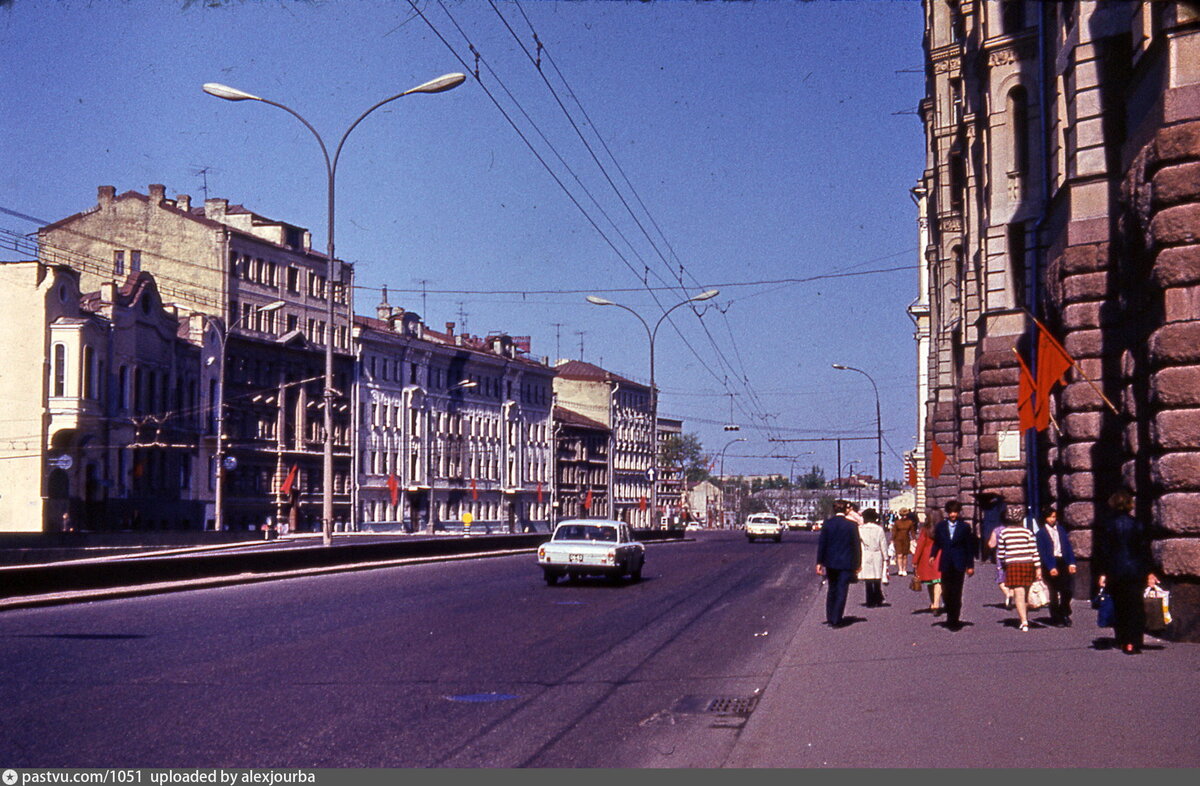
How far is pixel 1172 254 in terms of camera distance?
15250 millimetres

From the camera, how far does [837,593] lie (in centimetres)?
1956

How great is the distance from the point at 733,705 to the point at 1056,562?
7.21m

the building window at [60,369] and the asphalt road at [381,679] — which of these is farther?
the building window at [60,369]

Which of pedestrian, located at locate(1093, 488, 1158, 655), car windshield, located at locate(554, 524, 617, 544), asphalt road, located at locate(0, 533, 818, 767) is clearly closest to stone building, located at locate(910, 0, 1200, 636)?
pedestrian, located at locate(1093, 488, 1158, 655)

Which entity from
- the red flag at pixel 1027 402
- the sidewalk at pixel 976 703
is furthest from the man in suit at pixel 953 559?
the red flag at pixel 1027 402

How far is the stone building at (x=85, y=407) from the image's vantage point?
6334 cm

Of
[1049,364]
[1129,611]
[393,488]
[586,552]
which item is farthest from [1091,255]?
[393,488]

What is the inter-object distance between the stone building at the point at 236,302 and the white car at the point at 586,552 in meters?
50.2

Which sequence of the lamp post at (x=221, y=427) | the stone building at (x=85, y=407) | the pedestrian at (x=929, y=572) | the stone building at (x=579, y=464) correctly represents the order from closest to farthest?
the pedestrian at (x=929, y=572), the stone building at (x=85, y=407), the lamp post at (x=221, y=427), the stone building at (x=579, y=464)

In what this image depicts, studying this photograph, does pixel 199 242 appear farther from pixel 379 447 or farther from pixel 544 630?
pixel 544 630

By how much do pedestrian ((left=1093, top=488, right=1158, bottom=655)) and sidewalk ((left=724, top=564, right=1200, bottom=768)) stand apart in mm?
266

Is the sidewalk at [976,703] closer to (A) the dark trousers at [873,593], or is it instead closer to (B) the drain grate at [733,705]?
(B) the drain grate at [733,705]

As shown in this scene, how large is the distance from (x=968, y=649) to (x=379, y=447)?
8637 cm

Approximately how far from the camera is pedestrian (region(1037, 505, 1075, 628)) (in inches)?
713
